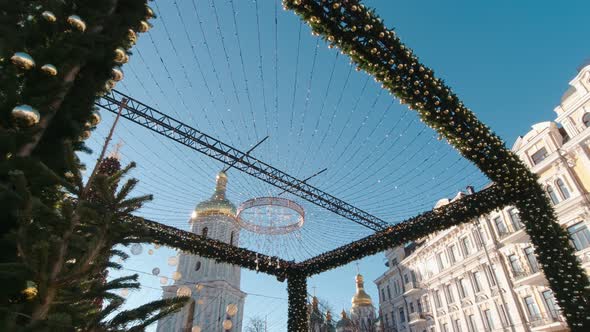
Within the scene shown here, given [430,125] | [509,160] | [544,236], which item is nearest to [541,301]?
[544,236]

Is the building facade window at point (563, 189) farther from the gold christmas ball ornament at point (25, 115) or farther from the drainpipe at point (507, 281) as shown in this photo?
the gold christmas ball ornament at point (25, 115)

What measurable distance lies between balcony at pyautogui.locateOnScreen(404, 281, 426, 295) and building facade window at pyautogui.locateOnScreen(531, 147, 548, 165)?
51.8 ft

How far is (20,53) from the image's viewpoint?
92.2 inches

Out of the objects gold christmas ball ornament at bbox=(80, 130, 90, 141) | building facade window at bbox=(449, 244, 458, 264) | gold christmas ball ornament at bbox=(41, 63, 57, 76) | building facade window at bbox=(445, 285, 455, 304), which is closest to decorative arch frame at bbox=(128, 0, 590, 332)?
gold christmas ball ornament at bbox=(80, 130, 90, 141)

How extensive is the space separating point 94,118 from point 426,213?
11.3 metres

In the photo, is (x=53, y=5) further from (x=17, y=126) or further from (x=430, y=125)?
(x=430, y=125)

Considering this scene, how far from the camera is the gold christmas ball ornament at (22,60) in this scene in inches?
91.4

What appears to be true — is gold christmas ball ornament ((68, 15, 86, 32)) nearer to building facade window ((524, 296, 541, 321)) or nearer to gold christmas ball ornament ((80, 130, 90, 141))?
gold christmas ball ornament ((80, 130, 90, 141))

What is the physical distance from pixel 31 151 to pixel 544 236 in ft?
40.7

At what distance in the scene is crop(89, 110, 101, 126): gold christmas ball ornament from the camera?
3113mm

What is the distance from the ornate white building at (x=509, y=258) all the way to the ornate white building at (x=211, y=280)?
56.3 feet

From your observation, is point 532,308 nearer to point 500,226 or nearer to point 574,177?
point 500,226

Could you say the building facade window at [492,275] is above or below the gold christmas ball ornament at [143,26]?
above

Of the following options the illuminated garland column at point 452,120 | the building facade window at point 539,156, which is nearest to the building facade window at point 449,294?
the building facade window at point 539,156
